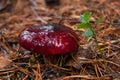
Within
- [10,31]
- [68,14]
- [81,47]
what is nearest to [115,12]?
[68,14]

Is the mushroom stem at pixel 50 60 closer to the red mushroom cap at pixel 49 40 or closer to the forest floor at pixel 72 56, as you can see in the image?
the forest floor at pixel 72 56

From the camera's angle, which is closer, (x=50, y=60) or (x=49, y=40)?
(x=49, y=40)

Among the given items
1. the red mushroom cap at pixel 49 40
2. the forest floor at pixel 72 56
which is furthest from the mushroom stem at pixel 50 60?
the red mushroom cap at pixel 49 40

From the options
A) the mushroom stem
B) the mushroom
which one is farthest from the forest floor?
the mushroom

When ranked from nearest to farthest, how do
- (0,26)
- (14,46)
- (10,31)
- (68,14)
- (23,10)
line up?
(14,46), (10,31), (0,26), (68,14), (23,10)

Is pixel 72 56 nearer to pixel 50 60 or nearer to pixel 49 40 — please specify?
pixel 50 60

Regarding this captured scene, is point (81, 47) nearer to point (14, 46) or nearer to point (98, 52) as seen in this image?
point (98, 52)

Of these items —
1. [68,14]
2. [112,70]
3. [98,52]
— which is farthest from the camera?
[68,14]

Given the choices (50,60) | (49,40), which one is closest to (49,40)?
(49,40)

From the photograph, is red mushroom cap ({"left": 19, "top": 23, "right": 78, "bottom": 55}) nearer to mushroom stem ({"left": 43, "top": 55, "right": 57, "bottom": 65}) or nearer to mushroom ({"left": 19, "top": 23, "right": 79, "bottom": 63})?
mushroom ({"left": 19, "top": 23, "right": 79, "bottom": 63})
